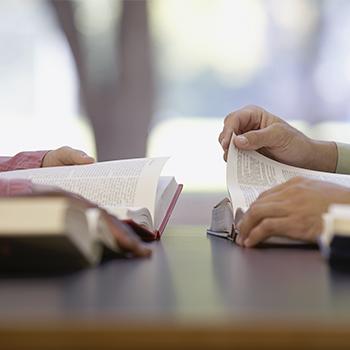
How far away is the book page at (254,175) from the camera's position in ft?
3.03

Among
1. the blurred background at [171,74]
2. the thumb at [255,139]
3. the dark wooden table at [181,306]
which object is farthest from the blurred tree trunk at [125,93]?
the dark wooden table at [181,306]

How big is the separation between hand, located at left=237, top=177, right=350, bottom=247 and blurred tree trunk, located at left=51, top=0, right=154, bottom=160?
5.56 ft

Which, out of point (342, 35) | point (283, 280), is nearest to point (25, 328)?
point (283, 280)

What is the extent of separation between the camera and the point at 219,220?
991mm

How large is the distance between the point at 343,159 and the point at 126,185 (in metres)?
0.47

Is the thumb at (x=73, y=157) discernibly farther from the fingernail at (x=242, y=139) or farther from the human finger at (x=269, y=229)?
the human finger at (x=269, y=229)

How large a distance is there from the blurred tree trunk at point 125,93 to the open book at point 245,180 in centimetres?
137

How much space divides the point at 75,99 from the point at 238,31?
0.63m

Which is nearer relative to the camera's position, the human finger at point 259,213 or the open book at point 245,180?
the human finger at point 259,213

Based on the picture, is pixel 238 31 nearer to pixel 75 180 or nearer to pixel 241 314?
pixel 75 180

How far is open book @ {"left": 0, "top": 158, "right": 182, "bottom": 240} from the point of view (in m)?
0.88

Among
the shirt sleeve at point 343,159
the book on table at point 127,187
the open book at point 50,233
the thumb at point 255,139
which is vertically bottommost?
the shirt sleeve at point 343,159

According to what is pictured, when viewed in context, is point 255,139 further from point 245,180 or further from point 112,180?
point 112,180

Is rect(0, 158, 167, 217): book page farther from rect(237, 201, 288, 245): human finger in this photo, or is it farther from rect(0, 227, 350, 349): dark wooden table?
rect(0, 227, 350, 349): dark wooden table
